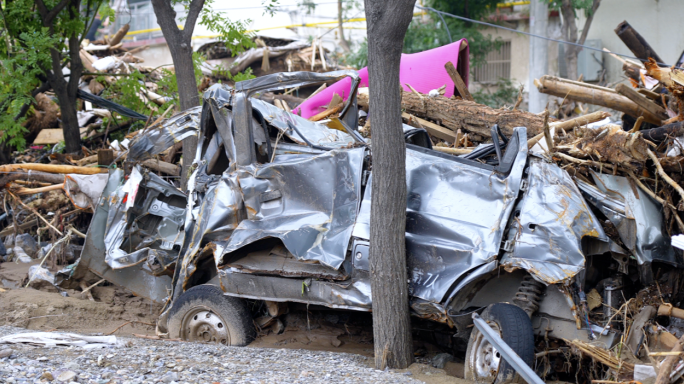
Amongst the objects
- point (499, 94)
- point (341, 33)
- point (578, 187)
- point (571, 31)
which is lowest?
point (499, 94)

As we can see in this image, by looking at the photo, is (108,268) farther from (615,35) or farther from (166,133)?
(615,35)

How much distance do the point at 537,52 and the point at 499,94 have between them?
4056 millimetres

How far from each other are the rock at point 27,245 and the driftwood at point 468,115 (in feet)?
20.3

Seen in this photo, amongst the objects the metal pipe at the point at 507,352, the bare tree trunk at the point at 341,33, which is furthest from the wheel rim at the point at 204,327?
the bare tree trunk at the point at 341,33

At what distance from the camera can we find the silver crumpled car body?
4246mm

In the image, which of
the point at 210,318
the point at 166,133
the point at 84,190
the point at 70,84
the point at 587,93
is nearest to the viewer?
the point at 210,318

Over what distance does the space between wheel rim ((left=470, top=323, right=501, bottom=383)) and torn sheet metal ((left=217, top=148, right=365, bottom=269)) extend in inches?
48.6

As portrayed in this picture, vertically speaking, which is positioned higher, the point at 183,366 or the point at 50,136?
the point at 50,136

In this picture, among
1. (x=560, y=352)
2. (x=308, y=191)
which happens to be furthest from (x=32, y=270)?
(x=560, y=352)

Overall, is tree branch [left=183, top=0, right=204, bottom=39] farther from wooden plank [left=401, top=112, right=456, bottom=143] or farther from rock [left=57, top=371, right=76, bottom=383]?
rock [left=57, top=371, right=76, bottom=383]

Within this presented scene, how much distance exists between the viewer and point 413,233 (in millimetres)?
4660

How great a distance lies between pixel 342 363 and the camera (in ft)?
14.9

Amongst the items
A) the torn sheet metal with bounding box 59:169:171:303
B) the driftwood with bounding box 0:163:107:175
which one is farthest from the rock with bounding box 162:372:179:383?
the driftwood with bounding box 0:163:107:175

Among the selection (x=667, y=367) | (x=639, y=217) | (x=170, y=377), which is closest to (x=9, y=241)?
(x=170, y=377)
